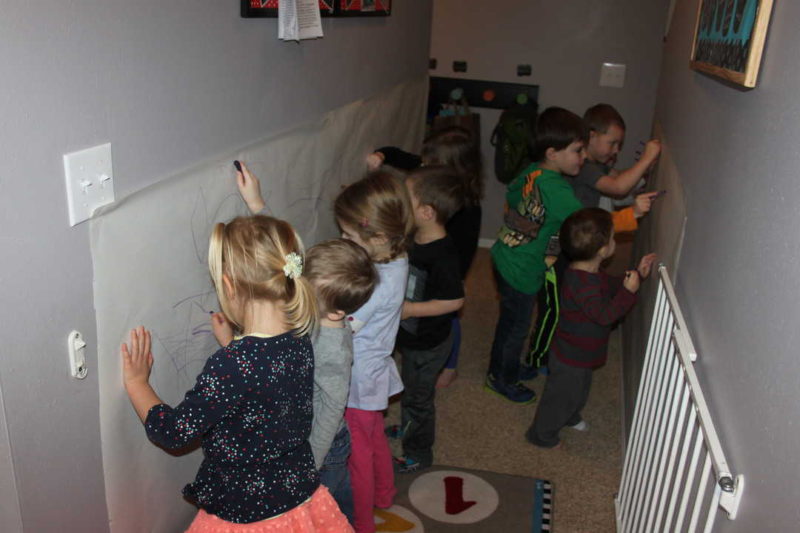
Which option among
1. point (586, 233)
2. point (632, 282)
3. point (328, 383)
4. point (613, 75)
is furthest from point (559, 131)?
point (613, 75)

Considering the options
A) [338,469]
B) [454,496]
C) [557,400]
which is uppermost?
[338,469]

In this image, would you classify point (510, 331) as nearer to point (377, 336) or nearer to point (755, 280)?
point (377, 336)

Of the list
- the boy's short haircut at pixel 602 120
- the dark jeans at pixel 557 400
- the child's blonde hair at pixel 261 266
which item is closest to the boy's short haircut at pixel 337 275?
the child's blonde hair at pixel 261 266

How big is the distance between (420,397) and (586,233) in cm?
82

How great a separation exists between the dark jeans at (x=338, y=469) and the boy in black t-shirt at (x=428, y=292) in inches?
19.6

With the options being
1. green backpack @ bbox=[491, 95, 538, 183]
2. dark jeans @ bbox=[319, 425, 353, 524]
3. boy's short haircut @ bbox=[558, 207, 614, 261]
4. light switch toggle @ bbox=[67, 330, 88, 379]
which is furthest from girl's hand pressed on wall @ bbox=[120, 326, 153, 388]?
green backpack @ bbox=[491, 95, 538, 183]

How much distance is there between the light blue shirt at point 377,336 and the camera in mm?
1959

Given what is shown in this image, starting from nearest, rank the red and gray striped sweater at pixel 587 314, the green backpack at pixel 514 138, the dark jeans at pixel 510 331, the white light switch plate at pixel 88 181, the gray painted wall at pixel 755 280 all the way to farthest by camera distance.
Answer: the gray painted wall at pixel 755 280 → the white light switch plate at pixel 88 181 → the red and gray striped sweater at pixel 587 314 → the dark jeans at pixel 510 331 → the green backpack at pixel 514 138

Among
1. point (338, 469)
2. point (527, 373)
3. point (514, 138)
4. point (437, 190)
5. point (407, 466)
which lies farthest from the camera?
point (514, 138)

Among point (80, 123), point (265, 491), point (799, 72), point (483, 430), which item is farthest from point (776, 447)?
point (483, 430)

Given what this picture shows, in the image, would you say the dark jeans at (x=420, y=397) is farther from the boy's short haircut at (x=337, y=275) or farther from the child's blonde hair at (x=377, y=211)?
the boy's short haircut at (x=337, y=275)

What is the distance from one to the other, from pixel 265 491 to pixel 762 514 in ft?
3.13

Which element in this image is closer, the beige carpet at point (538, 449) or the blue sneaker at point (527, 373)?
the beige carpet at point (538, 449)

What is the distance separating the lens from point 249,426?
1.41m
